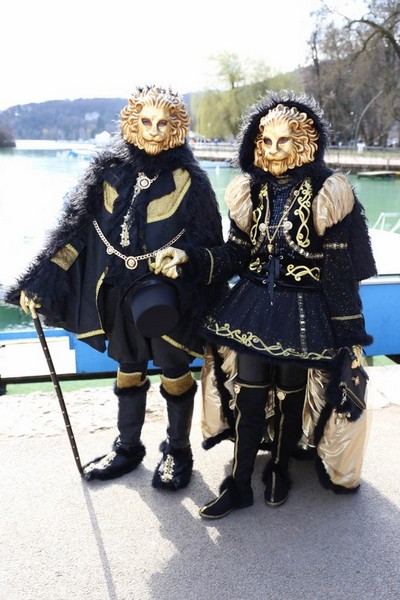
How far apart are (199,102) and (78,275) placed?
99.8 feet

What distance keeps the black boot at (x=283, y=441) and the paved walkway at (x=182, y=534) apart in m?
0.06

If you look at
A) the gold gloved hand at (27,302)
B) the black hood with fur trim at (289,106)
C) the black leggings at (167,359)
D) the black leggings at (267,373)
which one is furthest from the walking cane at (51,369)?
the black hood with fur trim at (289,106)

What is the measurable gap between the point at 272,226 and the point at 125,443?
1229mm

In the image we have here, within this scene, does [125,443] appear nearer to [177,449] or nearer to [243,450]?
[177,449]

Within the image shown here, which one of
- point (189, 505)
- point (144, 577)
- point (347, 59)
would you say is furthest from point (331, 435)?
point (347, 59)

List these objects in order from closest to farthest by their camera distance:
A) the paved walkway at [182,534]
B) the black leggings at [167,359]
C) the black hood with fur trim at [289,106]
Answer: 1. the paved walkway at [182,534]
2. the black hood with fur trim at [289,106]
3. the black leggings at [167,359]

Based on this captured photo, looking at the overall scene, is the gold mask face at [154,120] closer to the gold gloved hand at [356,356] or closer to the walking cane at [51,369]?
the walking cane at [51,369]

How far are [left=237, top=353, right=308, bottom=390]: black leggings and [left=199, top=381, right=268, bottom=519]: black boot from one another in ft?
0.11

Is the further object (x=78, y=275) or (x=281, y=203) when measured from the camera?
(x=78, y=275)

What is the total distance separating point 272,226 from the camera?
2.15 meters

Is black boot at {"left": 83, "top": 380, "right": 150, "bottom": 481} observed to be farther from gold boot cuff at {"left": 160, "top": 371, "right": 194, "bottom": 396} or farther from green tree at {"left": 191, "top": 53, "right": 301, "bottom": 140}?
green tree at {"left": 191, "top": 53, "right": 301, "bottom": 140}

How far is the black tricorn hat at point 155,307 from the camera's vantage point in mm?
1979

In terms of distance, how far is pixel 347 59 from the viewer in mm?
30641

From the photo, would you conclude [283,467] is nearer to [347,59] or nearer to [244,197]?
[244,197]
